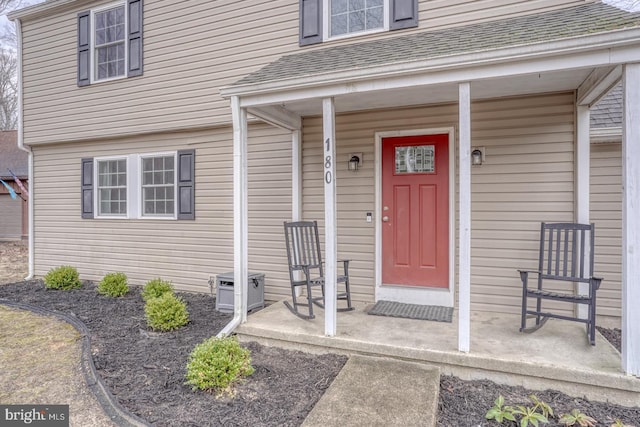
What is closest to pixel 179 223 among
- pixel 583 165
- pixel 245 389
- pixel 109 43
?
pixel 109 43

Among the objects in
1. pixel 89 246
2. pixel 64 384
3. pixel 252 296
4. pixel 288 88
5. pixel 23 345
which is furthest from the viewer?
pixel 89 246

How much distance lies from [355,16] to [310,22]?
582mm

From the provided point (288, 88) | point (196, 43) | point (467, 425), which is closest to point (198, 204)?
point (196, 43)

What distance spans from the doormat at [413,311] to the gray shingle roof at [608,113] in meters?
2.48

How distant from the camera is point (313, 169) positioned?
16.0 feet

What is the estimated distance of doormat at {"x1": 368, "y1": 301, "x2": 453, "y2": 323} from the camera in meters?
3.83

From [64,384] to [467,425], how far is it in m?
3.05

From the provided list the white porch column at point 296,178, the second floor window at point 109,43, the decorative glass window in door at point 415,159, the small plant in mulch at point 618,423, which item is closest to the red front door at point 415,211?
the decorative glass window in door at point 415,159

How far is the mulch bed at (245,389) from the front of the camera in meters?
2.46

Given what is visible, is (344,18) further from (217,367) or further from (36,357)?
(36,357)

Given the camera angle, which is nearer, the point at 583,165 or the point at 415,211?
the point at 583,165

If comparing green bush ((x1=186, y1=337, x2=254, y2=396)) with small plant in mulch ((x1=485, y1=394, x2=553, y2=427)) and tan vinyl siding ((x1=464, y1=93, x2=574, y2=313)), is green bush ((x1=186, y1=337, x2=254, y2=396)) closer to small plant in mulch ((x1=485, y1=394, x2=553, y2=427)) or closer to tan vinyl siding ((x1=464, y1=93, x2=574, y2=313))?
small plant in mulch ((x1=485, y1=394, x2=553, y2=427))

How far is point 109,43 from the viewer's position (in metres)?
6.27

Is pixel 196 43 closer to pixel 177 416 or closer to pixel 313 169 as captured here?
pixel 313 169
